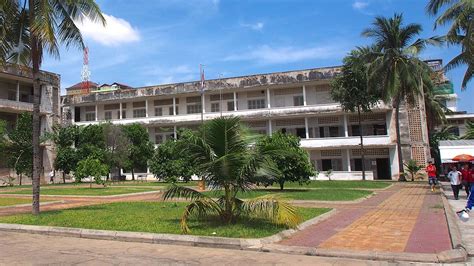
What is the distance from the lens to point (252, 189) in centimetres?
986

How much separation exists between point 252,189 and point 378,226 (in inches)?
123

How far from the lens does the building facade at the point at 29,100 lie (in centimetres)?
4125

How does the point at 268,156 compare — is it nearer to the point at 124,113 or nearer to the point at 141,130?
the point at 141,130

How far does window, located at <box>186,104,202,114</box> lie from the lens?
48.4 metres

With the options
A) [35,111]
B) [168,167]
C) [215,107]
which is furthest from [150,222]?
[215,107]

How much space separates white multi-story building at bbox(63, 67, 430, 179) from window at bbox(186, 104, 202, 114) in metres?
0.12

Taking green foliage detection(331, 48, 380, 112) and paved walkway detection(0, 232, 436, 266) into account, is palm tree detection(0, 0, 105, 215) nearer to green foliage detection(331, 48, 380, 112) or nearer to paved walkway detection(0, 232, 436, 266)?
paved walkway detection(0, 232, 436, 266)

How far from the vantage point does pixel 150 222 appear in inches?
422

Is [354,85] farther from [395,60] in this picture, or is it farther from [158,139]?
[158,139]

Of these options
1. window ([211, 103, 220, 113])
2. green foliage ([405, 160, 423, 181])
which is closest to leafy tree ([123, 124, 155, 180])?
window ([211, 103, 220, 113])

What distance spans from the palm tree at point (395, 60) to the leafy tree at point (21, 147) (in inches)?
1140

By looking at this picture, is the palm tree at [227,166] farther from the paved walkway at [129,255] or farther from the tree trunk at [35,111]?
the tree trunk at [35,111]

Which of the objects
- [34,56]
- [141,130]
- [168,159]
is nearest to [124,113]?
[141,130]

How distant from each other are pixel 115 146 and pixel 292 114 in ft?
59.6
